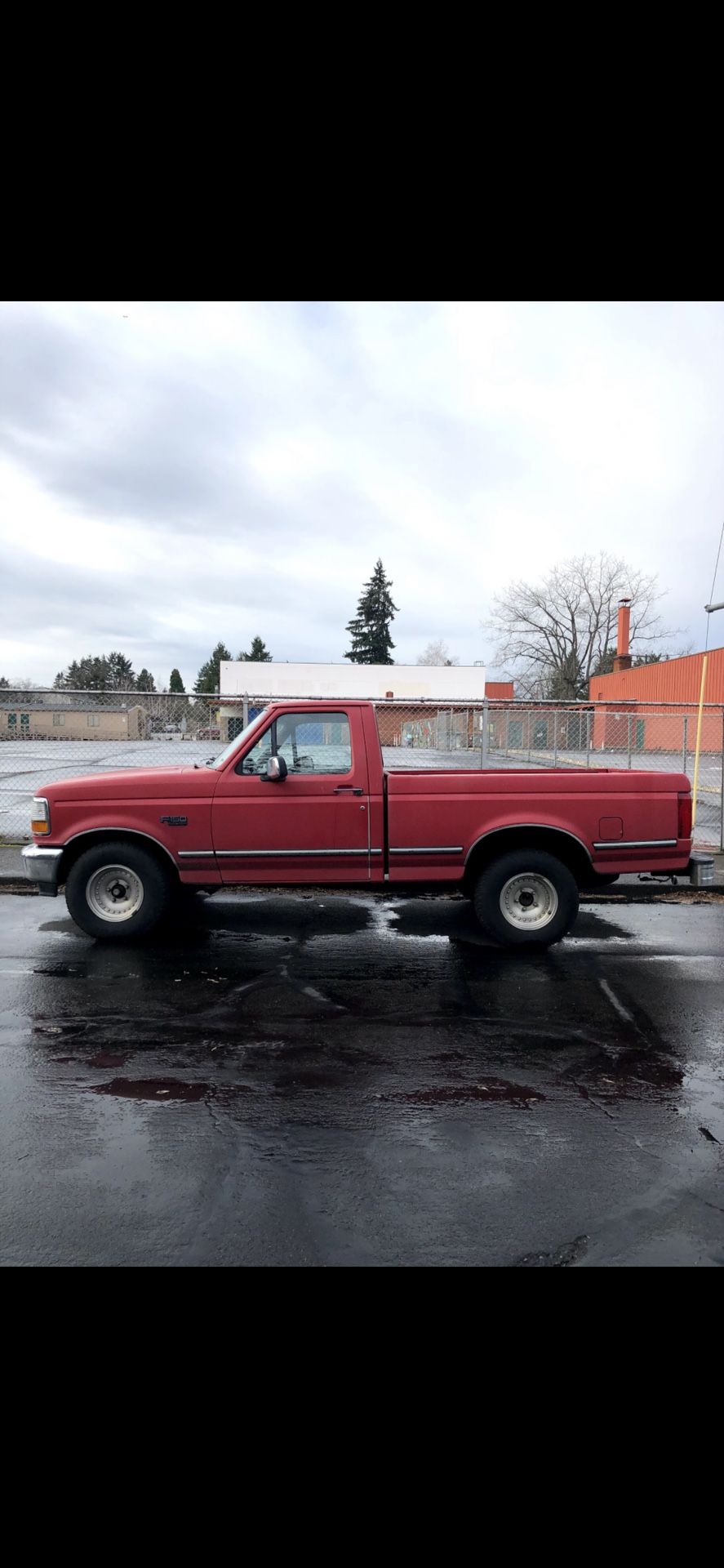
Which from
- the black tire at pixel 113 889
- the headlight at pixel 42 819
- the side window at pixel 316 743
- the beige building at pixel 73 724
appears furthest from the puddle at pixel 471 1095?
the beige building at pixel 73 724

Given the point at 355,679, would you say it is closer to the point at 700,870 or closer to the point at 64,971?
the point at 700,870

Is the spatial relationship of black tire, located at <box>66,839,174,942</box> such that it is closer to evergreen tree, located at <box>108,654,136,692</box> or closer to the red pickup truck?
the red pickup truck

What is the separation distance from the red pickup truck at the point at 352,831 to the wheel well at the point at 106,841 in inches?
0.5

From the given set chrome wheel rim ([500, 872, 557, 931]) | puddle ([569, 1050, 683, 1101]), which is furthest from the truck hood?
puddle ([569, 1050, 683, 1101])

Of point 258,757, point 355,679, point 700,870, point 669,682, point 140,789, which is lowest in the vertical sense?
point 700,870

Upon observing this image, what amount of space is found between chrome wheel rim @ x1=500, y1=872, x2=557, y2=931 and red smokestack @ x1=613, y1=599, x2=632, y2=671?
162ft

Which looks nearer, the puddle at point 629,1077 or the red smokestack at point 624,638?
the puddle at point 629,1077

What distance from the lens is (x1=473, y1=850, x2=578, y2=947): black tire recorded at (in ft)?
19.5

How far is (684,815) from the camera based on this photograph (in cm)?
612

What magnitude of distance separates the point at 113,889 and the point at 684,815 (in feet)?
15.1

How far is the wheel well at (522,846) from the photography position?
6.02m

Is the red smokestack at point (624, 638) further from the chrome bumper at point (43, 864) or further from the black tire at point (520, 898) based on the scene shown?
the chrome bumper at point (43, 864)

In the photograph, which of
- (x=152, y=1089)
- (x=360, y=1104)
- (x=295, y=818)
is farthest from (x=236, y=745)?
(x=360, y=1104)
